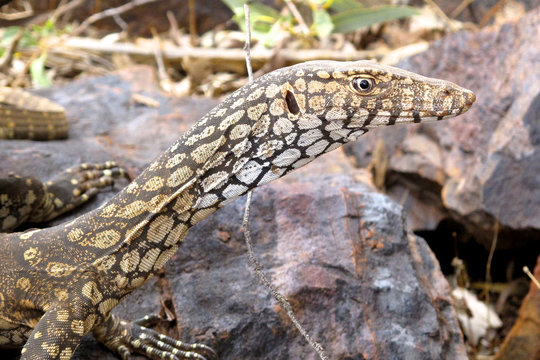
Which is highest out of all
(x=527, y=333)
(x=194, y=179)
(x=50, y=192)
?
(x=194, y=179)

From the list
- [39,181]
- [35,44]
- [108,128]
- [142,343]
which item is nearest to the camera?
[142,343]

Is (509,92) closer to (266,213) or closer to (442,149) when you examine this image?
(442,149)

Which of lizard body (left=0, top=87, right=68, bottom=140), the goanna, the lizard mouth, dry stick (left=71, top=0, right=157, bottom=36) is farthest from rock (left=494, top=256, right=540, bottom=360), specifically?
dry stick (left=71, top=0, right=157, bottom=36)

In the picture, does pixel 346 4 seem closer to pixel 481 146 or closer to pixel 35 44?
pixel 481 146

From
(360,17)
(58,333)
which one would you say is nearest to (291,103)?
(58,333)

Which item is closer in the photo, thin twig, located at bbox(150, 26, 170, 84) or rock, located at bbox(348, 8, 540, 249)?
rock, located at bbox(348, 8, 540, 249)

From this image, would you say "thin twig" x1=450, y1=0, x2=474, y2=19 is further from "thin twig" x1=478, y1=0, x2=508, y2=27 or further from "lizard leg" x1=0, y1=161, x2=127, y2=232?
"lizard leg" x1=0, y1=161, x2=127, y2=232

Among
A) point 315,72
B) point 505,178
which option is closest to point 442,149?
point 505,178
